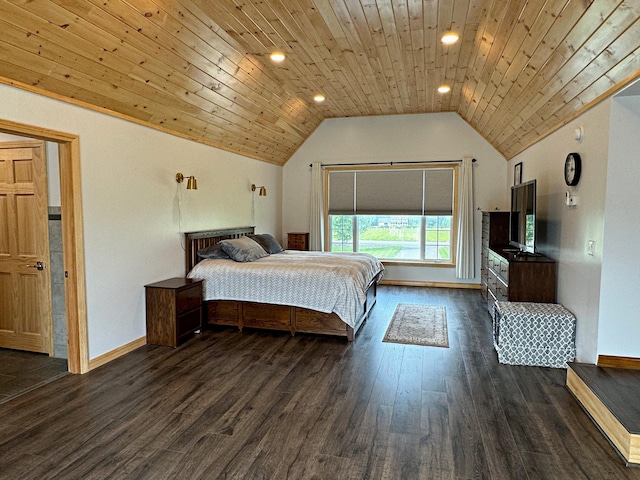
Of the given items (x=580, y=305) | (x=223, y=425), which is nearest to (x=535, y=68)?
(x=580, y=305)

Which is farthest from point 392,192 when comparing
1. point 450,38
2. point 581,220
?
point 581,220

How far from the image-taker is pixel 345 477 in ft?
7.05

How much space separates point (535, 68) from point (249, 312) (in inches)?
147

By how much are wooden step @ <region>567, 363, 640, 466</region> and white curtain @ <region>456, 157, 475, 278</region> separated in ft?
13.0

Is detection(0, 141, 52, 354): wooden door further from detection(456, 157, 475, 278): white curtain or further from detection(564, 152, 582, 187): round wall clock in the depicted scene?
detection(456, 157, 475, 278): white curtain

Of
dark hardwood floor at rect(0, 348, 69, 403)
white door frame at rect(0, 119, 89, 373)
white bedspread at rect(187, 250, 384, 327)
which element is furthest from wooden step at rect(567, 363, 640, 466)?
dark hardwood floor at rect(0, 348, 69, 403)

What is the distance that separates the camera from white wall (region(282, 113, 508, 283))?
23.0 ft

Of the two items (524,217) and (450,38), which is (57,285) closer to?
(450,38)

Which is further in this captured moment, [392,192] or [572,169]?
[392,192]

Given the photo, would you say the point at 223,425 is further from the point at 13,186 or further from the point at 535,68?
the point at 535,68

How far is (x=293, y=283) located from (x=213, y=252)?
4.24 feet

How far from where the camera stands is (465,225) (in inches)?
278

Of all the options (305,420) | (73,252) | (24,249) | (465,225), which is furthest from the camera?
(465,225)

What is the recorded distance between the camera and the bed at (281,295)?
4332 mm
